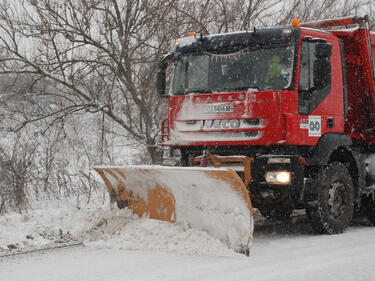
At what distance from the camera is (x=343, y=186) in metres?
7.54

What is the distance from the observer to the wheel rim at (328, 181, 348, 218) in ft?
24.1

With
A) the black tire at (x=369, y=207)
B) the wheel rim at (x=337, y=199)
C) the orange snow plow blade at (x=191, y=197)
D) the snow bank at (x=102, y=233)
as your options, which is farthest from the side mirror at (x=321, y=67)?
the black tire at (x=369, y=207)

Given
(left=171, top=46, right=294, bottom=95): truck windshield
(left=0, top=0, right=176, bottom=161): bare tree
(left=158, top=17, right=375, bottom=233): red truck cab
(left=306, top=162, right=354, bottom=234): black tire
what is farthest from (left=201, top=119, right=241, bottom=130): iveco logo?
(left=0, top=0, right=176, bottom=161): bare tree

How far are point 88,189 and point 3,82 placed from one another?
2681mm

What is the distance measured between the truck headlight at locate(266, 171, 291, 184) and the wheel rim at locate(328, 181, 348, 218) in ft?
3.27

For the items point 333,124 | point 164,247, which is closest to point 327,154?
point 333,124

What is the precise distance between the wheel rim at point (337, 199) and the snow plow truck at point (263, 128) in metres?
0.01

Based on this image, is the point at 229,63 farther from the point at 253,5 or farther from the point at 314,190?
the point at 253,5

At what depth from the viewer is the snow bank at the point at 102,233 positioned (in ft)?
20.0

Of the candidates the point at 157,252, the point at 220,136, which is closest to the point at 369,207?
the point at 220,136

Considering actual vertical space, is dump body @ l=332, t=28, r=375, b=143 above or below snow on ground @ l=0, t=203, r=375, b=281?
above

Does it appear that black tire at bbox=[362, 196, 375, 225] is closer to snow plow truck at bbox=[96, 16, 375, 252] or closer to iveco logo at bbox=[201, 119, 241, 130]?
snow plow truck at bbox=[96, 16, 375, 252]

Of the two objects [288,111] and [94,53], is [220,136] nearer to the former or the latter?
[288,111]

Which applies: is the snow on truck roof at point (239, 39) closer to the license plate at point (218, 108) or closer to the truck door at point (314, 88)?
the truck door at point (314, 88)
